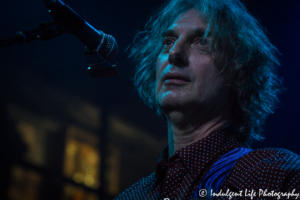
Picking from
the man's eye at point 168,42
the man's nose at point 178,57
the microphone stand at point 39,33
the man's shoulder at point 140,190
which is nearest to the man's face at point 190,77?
the man's nose at point 178,57

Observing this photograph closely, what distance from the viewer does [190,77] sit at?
1528mm

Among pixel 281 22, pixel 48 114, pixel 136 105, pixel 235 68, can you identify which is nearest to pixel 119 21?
pixel 136 105

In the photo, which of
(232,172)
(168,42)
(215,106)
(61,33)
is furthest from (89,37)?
(232,172)

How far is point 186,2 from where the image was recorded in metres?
1.91

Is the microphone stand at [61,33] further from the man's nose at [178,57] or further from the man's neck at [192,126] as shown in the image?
the man's neck at [192,126]

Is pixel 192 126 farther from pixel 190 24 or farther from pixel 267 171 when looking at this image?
pixel 190 24

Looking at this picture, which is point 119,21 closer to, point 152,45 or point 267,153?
point 152,45

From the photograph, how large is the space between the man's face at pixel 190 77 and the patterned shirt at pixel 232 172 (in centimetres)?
21

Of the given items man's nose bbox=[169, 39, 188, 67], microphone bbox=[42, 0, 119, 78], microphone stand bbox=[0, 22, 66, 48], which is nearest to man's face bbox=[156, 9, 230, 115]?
man's nose bbox=[169, 39, 188, 67]

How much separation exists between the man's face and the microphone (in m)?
0.34

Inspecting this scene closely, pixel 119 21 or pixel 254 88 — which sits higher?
pixel 254 88

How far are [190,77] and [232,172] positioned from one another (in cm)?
56

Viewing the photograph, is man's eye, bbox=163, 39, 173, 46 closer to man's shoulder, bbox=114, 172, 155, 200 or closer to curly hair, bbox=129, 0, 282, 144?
curly hair, bbox=129, 0, 282, 144

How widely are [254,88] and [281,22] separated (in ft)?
4.20
